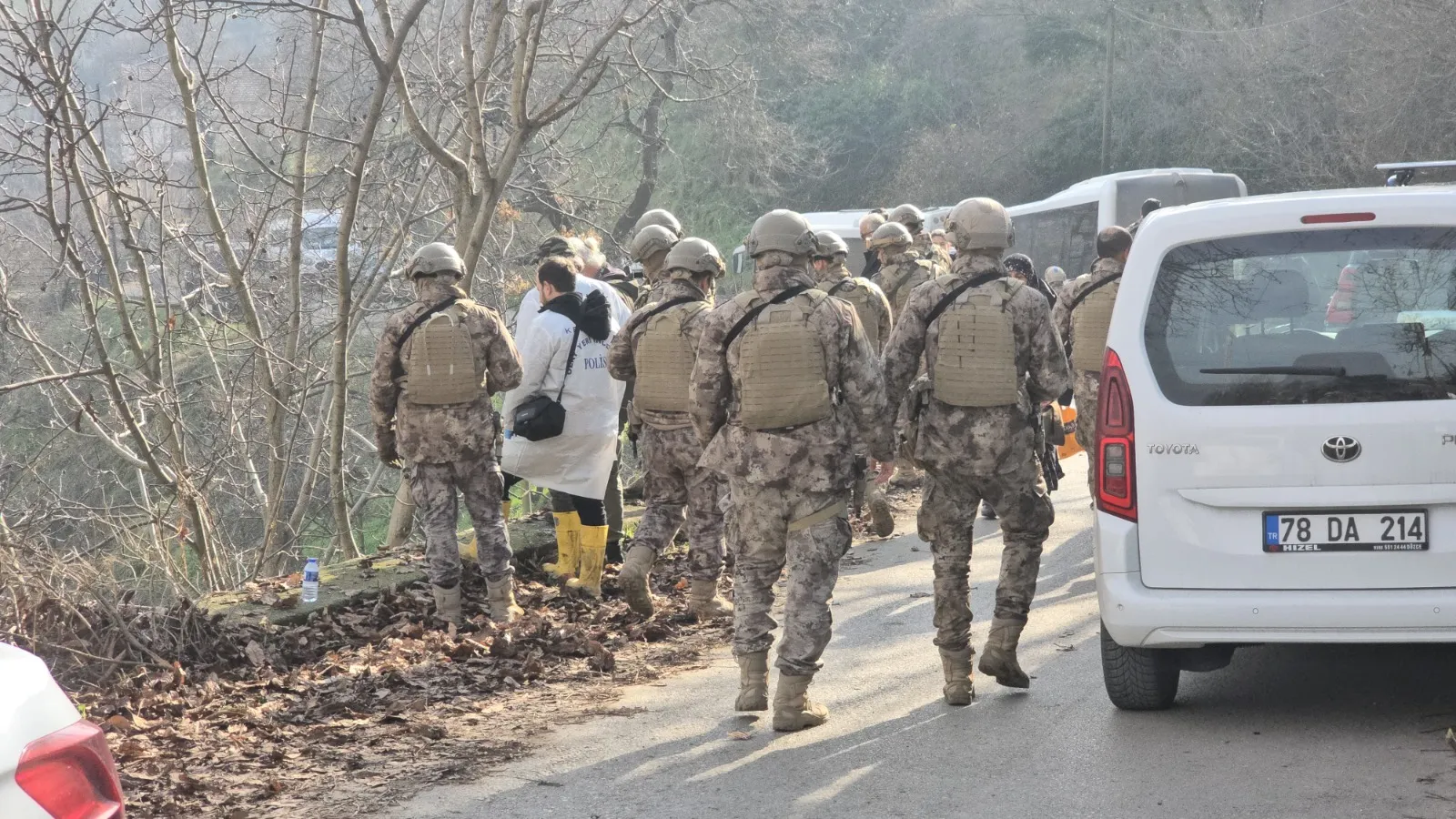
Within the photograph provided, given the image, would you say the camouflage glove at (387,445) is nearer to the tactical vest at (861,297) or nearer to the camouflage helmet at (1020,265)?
the tactical vest at (861,297)

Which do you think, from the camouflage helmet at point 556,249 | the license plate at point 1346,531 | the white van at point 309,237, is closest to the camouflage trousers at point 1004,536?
the license plate at point 1346,531

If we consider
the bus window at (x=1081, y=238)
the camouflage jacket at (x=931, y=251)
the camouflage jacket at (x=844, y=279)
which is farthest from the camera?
the bus window at (x=1081, y=238)

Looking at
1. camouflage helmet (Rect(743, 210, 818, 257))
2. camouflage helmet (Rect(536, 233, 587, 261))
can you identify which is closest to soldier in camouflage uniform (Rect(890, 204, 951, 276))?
camouflage helmet (Rect(536, 233, 587, 261))

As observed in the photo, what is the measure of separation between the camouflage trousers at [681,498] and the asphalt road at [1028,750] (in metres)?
1.10

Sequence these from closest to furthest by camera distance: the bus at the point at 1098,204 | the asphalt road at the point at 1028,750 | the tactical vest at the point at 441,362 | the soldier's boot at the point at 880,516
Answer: the asphalt road at the point at 1028,750 → the tactical vest at the point at 441,362 → the soldier's boot at the point at 880,516 → the bus at the point at 1098,204

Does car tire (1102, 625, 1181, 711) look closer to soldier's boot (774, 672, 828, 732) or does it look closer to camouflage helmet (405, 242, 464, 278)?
soldier's boot (774, 672, 828, 732)

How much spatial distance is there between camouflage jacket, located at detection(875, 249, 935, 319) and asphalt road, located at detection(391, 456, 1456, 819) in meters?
4.39

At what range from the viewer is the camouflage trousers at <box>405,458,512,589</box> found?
28.0 ft

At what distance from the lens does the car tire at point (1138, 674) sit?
6000 millimetres

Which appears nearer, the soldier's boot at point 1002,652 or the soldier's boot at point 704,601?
the soldier's boot at point 1002,652

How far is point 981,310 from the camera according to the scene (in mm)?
6488

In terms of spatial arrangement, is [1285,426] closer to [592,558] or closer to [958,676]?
[958,676]

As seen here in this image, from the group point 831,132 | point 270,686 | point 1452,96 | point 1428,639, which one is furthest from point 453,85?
point 831,132

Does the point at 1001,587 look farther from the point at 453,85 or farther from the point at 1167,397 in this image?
the point at 453,85
